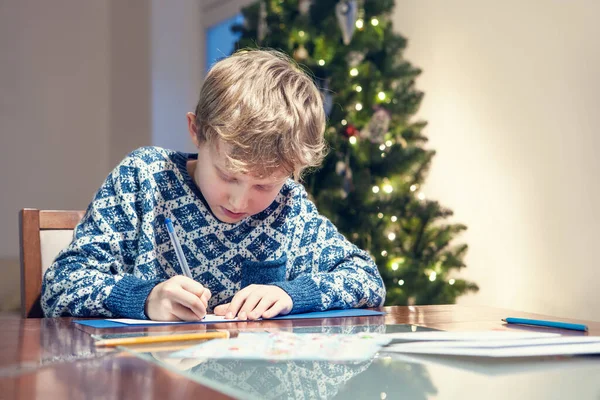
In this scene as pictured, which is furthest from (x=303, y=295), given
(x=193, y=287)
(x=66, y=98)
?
(x=66, y=98)

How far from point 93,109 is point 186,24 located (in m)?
0.78

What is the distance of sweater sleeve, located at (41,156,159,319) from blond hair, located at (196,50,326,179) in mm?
175

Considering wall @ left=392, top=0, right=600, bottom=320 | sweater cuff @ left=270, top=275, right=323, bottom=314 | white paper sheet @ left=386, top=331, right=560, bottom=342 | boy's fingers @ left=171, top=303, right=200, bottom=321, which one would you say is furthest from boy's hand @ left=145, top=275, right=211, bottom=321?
wall @ left=392, top=0, right=600, bottom=320

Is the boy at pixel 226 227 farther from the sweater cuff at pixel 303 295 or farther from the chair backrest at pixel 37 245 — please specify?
the chair backrest at pixel 37 245

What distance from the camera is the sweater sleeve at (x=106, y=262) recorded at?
0.99 meters

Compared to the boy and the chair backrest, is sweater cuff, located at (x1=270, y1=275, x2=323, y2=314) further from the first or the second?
the chair backrest

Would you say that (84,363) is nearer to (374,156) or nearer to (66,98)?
(374,156)

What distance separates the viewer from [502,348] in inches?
27.3

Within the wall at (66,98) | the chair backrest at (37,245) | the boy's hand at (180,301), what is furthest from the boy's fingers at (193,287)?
the wall at (66,98)

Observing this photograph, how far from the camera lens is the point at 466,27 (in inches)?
108

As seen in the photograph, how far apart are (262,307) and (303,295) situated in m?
0.11

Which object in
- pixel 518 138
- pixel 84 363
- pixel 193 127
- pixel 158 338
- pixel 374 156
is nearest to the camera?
pixel 84 363

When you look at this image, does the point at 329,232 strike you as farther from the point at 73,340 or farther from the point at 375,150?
the point at 375,150

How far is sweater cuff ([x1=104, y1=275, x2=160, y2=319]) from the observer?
97cm
